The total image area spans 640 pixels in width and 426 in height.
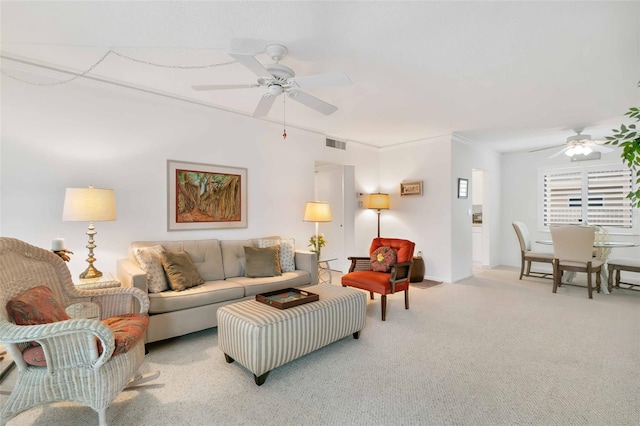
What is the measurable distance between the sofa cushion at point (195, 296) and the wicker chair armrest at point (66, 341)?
1.07 meters

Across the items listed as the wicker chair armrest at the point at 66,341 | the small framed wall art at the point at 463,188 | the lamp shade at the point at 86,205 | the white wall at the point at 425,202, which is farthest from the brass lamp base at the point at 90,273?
the small framed wall art at the point at 463,188

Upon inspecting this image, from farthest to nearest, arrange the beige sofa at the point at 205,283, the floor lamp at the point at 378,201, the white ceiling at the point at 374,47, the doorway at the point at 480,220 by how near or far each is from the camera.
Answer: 1. the doorway at the point at 480,220
2. the floor lamp at the point at 378,201
3. the beige sofa at the point at 205,283
4. the white ceiling at the point at 374,47

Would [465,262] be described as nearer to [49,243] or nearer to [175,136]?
[175,136]

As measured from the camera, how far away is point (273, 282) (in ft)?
11.6

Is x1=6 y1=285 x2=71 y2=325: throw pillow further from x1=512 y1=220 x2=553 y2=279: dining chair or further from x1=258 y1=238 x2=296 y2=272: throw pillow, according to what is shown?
x1=512 y1=220 x2=553 y2=279: dining chair

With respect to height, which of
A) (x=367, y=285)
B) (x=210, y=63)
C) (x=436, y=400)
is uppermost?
(x=210, y=63)

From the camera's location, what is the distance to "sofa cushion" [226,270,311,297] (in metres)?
3.38

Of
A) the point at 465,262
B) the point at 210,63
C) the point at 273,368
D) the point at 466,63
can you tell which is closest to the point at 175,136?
the point at 210,63

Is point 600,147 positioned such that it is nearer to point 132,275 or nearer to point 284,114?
point 284,114

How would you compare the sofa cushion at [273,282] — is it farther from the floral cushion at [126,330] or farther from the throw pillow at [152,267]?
the floral cushion at [126,330]

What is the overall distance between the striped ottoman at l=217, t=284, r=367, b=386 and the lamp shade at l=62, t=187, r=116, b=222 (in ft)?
4.47

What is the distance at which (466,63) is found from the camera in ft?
9.06

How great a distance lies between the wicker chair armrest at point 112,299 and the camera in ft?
7.66

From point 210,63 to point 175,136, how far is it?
125 cm
